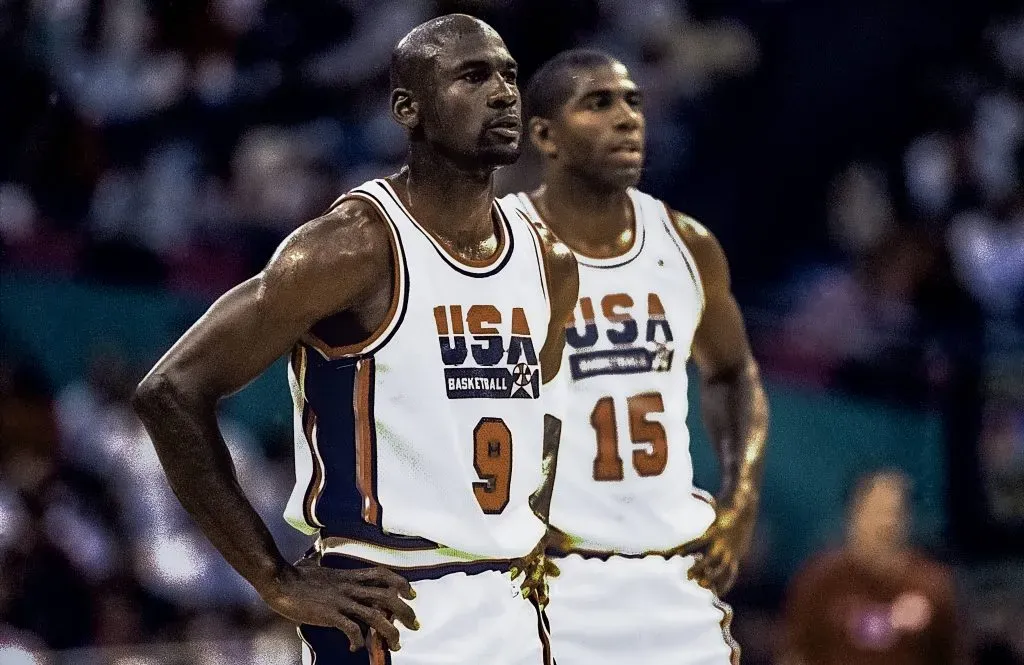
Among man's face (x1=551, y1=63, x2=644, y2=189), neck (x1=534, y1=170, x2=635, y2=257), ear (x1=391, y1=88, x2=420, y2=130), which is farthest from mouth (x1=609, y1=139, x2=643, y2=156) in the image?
ear (x1=391, y1=88, x2=420, y2=130)

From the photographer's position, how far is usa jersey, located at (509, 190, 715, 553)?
16.2ft

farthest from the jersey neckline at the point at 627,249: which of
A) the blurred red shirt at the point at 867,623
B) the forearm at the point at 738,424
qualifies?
the blurred red shirt at the point at 867,623

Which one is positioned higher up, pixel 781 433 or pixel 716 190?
pixel 716 190

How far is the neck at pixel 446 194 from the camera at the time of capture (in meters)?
3.93

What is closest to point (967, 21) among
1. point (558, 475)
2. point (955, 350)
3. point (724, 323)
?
point (955, 350)

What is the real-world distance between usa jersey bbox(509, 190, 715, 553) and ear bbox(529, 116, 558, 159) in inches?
17.7

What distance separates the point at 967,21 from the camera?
37.1 ft

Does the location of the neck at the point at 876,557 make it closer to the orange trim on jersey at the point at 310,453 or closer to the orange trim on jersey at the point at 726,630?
the orange trim on jersey at the point at 726,630

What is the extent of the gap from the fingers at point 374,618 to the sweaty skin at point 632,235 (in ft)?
5.25

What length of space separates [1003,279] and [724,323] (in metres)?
5.35

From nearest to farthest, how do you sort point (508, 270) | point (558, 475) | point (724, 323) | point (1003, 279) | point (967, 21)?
point (508, 270) < point (558, 475) < point (724, 323) < point (1003, 279) < point (967, 21)

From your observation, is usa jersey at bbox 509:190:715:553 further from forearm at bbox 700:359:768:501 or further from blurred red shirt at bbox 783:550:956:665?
blurred red shirt at bbox 783:550:956:665

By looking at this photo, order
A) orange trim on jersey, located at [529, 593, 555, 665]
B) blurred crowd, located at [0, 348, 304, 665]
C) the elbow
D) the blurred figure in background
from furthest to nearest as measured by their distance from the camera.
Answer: the blurred figure in background
blurred crowd, located at [0, 348, 304, 665]
orange trim on jersey, located at [529, 593, 555, 665]
the elbow

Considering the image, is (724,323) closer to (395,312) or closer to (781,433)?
(395,312)
